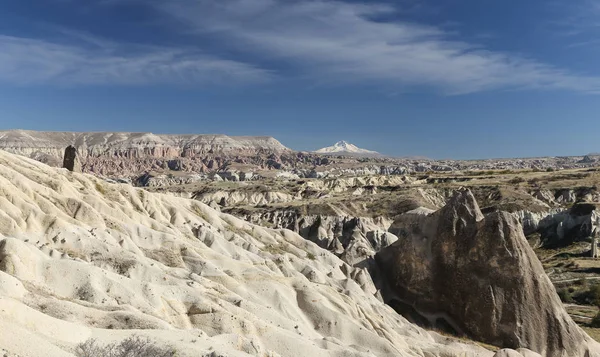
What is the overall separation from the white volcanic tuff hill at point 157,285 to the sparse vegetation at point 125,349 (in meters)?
0.44

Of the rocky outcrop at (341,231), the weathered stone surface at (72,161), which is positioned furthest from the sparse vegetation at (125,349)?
the weathered stone surface at (72,161)

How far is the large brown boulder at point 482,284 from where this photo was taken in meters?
29.5

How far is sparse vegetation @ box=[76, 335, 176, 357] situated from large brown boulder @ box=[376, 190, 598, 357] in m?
23.6

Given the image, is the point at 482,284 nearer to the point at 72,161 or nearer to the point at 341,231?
the point at 72,161

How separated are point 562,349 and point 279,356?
1997 cm

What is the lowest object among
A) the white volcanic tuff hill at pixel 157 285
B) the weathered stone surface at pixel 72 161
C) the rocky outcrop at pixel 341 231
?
the rocky outcrop at pixel 341 231

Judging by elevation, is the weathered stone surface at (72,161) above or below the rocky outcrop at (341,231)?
above

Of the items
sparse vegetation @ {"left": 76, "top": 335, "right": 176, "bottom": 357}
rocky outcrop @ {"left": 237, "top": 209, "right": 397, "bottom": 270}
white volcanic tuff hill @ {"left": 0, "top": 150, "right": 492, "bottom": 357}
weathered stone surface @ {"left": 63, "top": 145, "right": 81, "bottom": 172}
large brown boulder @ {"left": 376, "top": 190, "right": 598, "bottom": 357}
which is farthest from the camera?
rocky outcrop @ {"left": 237, "top": 209, "right": 397, "bottom": 270}

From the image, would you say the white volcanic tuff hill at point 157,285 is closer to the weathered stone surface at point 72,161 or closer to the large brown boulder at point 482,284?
the large brown boulder at point 482,284

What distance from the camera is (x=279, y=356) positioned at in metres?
17.3

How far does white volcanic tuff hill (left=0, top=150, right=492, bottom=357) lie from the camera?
14602mm

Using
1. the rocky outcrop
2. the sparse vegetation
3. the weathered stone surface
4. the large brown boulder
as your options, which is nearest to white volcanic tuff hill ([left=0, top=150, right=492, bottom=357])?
the sparse vegetation

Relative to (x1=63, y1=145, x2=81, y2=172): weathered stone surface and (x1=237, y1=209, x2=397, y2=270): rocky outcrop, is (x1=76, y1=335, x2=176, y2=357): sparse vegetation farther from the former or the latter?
(x1=63, y1=145, x2=81, y2=172): weathered stone surface

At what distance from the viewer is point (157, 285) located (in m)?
20.9
